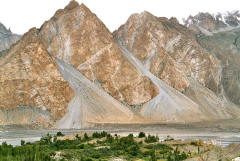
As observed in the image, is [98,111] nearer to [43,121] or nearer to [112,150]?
[43,121]

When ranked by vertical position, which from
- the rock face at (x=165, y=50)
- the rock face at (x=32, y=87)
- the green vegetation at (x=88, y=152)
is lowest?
the green vegetation at (x=88, y=152)

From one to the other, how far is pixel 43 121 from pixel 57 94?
1014cm

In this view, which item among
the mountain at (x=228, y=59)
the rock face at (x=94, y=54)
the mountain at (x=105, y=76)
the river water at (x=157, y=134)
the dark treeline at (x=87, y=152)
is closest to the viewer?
the dark treeline at (x=87, y=152)

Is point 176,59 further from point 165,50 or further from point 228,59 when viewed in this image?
point 228,59

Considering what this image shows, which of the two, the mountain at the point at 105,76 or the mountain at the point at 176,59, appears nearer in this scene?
the mountain at the point at 105,76

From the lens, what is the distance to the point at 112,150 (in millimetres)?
34500

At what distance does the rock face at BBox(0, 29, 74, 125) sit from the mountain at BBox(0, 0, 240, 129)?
0.23 metres

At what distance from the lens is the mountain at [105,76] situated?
297 feet

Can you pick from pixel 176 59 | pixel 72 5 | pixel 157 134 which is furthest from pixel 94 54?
pixel 157 134

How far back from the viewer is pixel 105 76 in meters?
110

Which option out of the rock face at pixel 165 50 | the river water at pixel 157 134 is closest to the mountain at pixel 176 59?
the rock face at pixel 165 50

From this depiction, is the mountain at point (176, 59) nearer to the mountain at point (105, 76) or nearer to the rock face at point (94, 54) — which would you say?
the mountain at point (105, 76)

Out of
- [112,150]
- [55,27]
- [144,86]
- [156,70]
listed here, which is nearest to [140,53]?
[156,70]

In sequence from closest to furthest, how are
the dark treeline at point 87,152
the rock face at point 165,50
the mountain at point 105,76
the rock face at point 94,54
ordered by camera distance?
the dark treeline at point 87,152
the mountain at point 105,76
the rock face at point 94,54
the rock face at point 165,50
